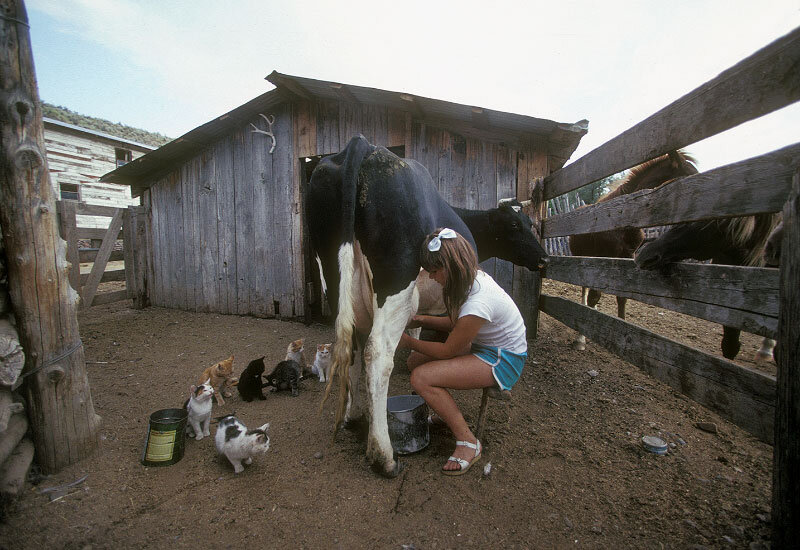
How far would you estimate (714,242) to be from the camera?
2.85 metres

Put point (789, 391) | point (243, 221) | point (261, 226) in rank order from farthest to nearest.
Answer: point (243, 221)
point (261, 226)
point (789, 391)

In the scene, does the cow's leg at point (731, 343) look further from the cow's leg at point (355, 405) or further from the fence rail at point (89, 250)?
the fence rail at point (89, 250)

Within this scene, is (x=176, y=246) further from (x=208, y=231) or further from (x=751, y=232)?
(x=751, y=232)

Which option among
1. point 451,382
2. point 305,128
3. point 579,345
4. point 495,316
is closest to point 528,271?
point 579,345

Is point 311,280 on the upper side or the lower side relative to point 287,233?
lower

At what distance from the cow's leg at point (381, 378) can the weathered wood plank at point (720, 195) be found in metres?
1.69

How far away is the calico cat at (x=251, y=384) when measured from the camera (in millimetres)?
3633

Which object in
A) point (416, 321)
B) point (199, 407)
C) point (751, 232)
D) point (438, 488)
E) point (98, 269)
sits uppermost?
point (751, 232)

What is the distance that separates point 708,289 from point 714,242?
1.14 meters

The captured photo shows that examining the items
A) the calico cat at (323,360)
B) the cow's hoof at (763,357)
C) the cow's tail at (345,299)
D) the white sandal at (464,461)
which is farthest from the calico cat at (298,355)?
the cow's hoof at (763,357)

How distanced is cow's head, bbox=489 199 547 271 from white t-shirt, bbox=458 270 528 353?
193 centimetres

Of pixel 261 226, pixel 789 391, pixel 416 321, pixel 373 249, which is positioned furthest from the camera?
pixel 261 226

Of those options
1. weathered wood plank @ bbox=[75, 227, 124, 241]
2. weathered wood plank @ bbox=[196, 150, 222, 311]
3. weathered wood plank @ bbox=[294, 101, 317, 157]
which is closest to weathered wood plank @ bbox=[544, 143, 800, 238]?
weathered wood plank @ bbox=[294, 101, 317, 157]

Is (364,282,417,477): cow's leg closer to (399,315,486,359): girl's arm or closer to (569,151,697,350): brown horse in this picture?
(399,315,486,359): girl's arm
